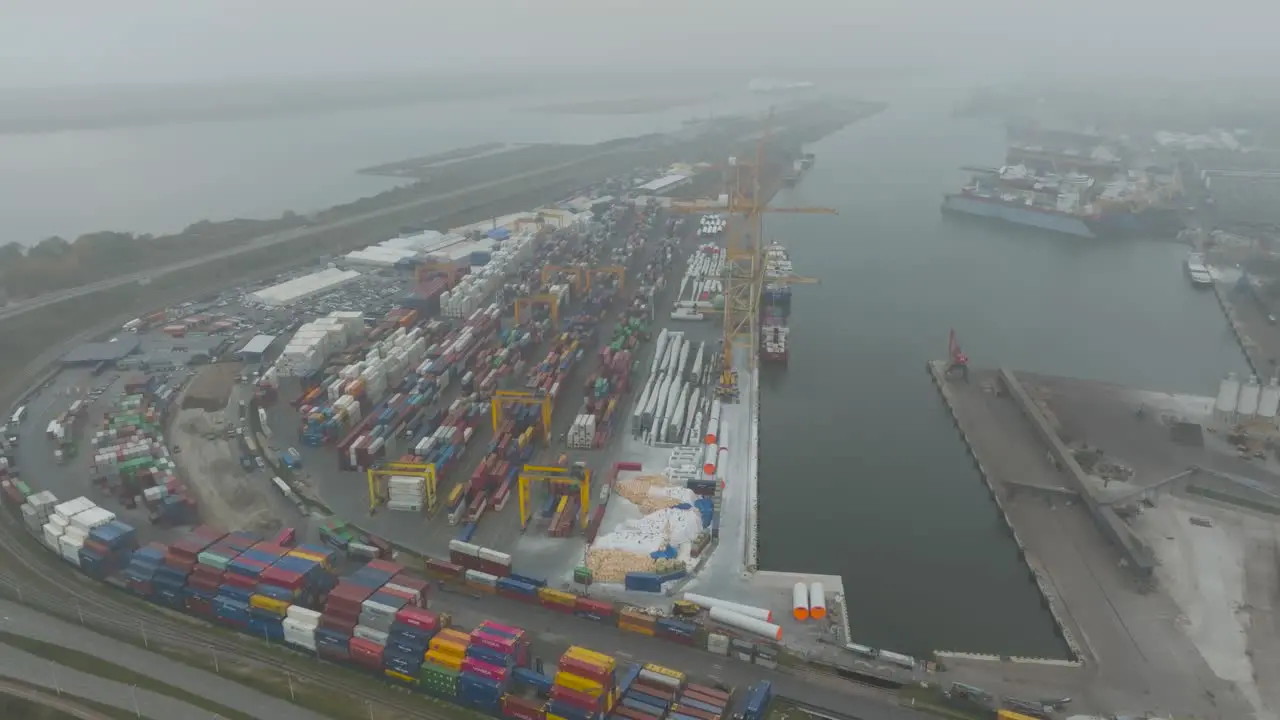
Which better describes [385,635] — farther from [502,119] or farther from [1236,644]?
[502,119]

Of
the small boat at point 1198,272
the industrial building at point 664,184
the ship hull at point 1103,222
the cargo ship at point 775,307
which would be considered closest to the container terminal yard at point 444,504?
the cargo ship at point 775,307

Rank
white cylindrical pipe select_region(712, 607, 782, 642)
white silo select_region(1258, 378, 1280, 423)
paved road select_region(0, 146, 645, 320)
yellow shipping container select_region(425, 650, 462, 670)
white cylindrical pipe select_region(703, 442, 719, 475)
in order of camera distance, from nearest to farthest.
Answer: yellow shipping container select_region(425, 650, 462, 670)
white cylindrical pipe select_region(712, 607, 782, 642)
white cylindrical pipe select_region(703, 442, 719, 475)
white silo select_region(1258, 378, 1280, 423)
paved road select_region(0, 146, 645, 320)

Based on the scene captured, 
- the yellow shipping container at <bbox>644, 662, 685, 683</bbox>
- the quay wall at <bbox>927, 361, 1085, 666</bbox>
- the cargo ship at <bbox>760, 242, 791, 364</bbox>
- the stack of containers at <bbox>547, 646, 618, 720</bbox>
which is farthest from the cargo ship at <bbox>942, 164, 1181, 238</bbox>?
the stack of containers at <bbox>547, 646, 618, 720</bbox>

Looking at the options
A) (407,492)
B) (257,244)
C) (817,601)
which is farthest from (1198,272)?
(257,244)

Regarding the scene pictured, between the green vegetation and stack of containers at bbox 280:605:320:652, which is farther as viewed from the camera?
stack of containers at bbox 280:605:320:652

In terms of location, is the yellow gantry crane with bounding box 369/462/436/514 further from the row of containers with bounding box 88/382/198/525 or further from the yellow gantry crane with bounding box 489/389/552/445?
the row of containers with bounding box 88/382/198/525

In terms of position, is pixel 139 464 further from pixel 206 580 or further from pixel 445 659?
pixel 445 659

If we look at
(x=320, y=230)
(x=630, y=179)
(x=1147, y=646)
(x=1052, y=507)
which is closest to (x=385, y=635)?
(x=1147, y=646)
